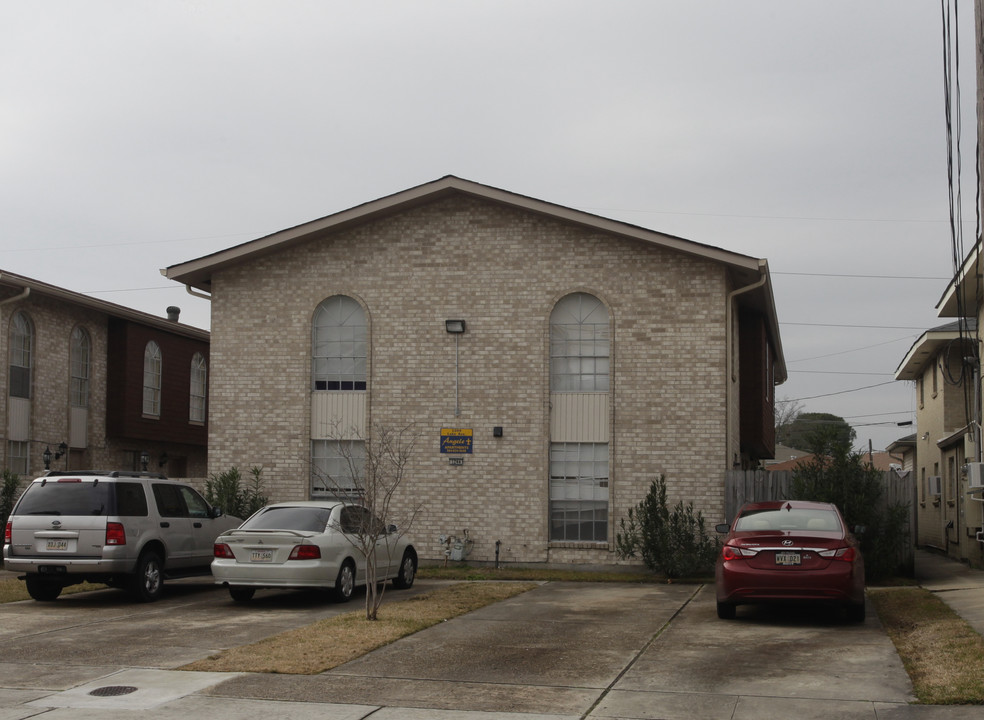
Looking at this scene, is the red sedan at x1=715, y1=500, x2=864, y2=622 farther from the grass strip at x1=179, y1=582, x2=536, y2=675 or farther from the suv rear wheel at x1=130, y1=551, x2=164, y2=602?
the suv rear wheel at x1=130, y1=551, x2=164, y2=602

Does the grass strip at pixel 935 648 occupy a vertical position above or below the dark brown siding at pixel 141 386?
below

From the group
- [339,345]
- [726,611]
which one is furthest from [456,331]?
[726,611]

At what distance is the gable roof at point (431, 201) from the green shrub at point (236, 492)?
4.05 metres

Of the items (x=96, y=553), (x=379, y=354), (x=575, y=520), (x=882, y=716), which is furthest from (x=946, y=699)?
(x=379, y=354)

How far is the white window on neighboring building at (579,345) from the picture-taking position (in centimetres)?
2150

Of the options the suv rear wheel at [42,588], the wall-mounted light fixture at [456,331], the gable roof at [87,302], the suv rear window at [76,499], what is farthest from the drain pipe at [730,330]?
the gable roof at [87,302]

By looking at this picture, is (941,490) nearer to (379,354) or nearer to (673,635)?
(379,354)

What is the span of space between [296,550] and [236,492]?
7.75m

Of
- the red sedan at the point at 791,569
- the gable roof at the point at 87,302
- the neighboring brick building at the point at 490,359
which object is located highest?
the gable roof at the point at 87,302

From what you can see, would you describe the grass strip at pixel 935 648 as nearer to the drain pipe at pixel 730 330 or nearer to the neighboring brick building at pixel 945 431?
the drain pipe at pixel 730 330

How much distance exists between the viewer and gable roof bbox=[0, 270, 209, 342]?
2612 centimetres

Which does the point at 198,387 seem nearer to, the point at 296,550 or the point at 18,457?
the point at 18,457

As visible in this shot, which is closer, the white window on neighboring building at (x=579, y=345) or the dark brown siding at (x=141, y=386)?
the white window on neighboring building at (x=579, y=345)

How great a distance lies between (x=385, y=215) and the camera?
2248cm
